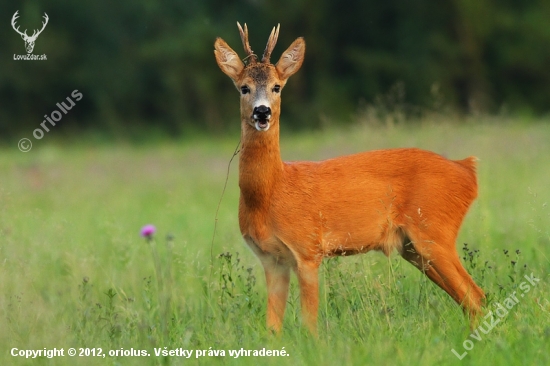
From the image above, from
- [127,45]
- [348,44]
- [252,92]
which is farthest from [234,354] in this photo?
[127,45]

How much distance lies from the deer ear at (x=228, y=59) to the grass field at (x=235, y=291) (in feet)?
3.66

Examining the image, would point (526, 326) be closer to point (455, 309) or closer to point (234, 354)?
point (455, 309)

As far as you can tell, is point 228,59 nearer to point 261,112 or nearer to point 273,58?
point 261,112

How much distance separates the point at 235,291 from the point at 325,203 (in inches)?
53.7

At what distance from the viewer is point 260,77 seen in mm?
5043

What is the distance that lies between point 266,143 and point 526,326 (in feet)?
5.83

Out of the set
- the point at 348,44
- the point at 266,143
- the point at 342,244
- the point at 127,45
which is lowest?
the point at 342,244

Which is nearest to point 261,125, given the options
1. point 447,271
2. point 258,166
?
point 258,166

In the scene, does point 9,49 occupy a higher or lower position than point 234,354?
higher

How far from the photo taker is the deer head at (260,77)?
4.89 metres

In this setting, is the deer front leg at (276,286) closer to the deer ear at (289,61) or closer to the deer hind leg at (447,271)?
the deer hind leg at (447,271)

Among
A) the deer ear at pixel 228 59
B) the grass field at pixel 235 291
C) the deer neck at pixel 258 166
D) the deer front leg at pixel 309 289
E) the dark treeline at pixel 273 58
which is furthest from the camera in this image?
the dark treeline at pixel 273 58

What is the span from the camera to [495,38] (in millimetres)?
23688

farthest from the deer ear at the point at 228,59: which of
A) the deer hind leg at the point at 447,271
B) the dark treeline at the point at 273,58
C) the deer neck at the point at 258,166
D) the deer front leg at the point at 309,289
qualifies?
the dark treeline at the point at 273,58
